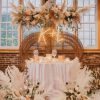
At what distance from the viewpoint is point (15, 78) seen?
7.38 feet

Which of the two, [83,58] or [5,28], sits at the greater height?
[5,28]

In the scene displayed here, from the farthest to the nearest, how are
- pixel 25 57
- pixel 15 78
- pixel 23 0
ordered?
1. pixel 23 0
2. pixel 25 57
3. pixel 15 78

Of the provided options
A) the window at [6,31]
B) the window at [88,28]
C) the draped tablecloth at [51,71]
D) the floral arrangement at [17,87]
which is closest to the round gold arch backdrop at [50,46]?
the window at [88,28]

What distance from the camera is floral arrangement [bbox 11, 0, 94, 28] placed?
572 centimetres

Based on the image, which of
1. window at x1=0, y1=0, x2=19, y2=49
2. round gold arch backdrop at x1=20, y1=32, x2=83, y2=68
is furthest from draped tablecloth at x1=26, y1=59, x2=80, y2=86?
window at x1=0, y1=0, x2=19, y2=49

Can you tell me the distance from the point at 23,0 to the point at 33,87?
Result: 5304 mm

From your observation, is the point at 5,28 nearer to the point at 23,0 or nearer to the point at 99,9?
the point at 23,0

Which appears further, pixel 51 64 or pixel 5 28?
pixel 5 28

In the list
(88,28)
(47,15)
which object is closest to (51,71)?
(47,15)

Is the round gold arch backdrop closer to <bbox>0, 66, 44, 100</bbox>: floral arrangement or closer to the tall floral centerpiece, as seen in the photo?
the tall floral centerpiece

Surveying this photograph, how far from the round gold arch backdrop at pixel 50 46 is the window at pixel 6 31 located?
541mm

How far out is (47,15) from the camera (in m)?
5.70

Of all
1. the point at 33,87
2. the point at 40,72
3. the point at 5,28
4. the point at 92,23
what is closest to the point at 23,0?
the point at 5,28

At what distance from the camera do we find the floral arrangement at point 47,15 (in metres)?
5.72
